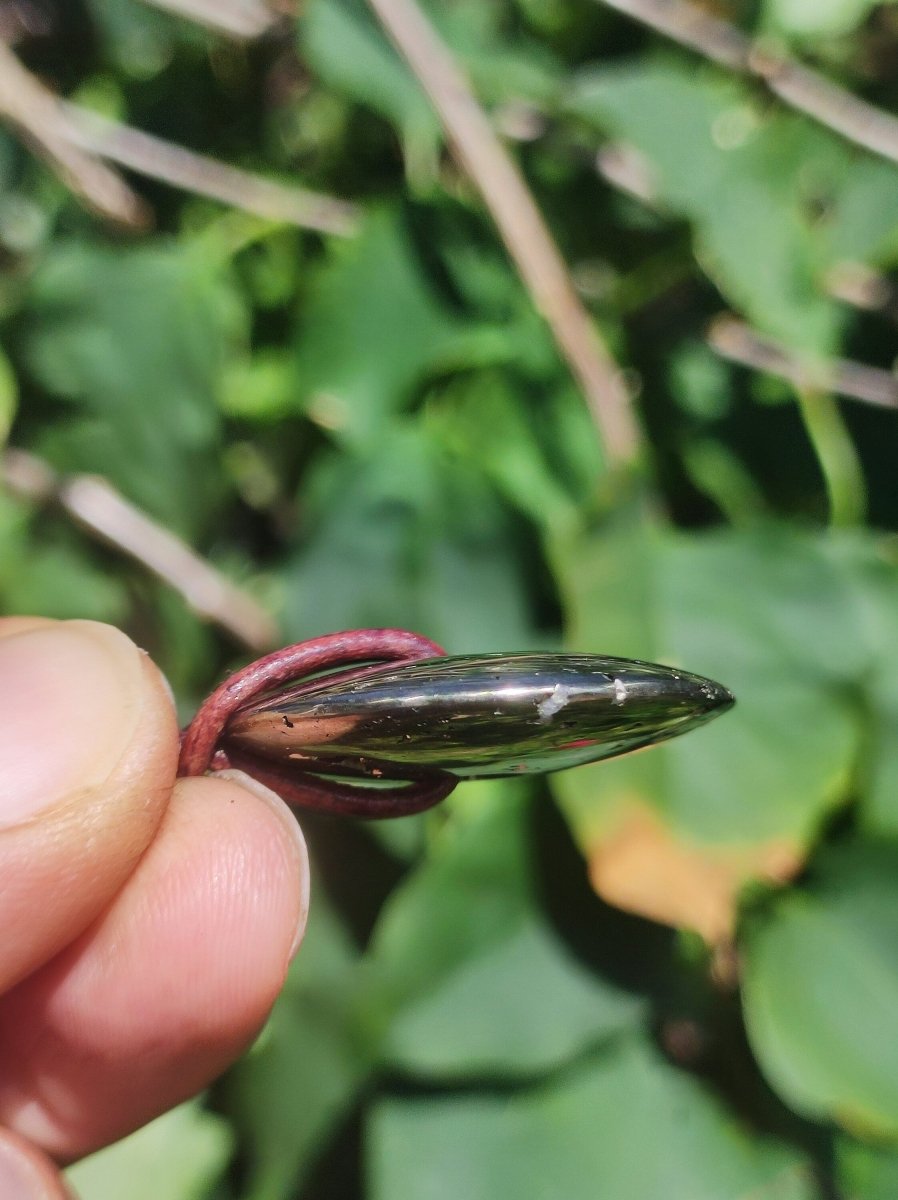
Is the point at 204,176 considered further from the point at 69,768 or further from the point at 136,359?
the point at 69,768

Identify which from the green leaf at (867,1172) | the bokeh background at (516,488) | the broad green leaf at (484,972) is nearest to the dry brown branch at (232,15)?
the bokeh background at (516,488)

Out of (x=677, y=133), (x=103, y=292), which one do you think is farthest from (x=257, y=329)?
(x=677, y=133)

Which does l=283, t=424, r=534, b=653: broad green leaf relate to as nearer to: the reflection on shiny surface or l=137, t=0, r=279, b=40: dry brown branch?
the reflection on shiny surface

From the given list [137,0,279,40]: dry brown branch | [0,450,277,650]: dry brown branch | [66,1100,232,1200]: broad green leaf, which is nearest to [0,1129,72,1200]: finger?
[66,1100,232,1200]: broad green leaf

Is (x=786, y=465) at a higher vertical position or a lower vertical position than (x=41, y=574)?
higher

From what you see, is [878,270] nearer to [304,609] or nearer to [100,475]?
[304,609]

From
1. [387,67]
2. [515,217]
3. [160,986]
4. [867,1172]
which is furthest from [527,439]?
[867,1172]
